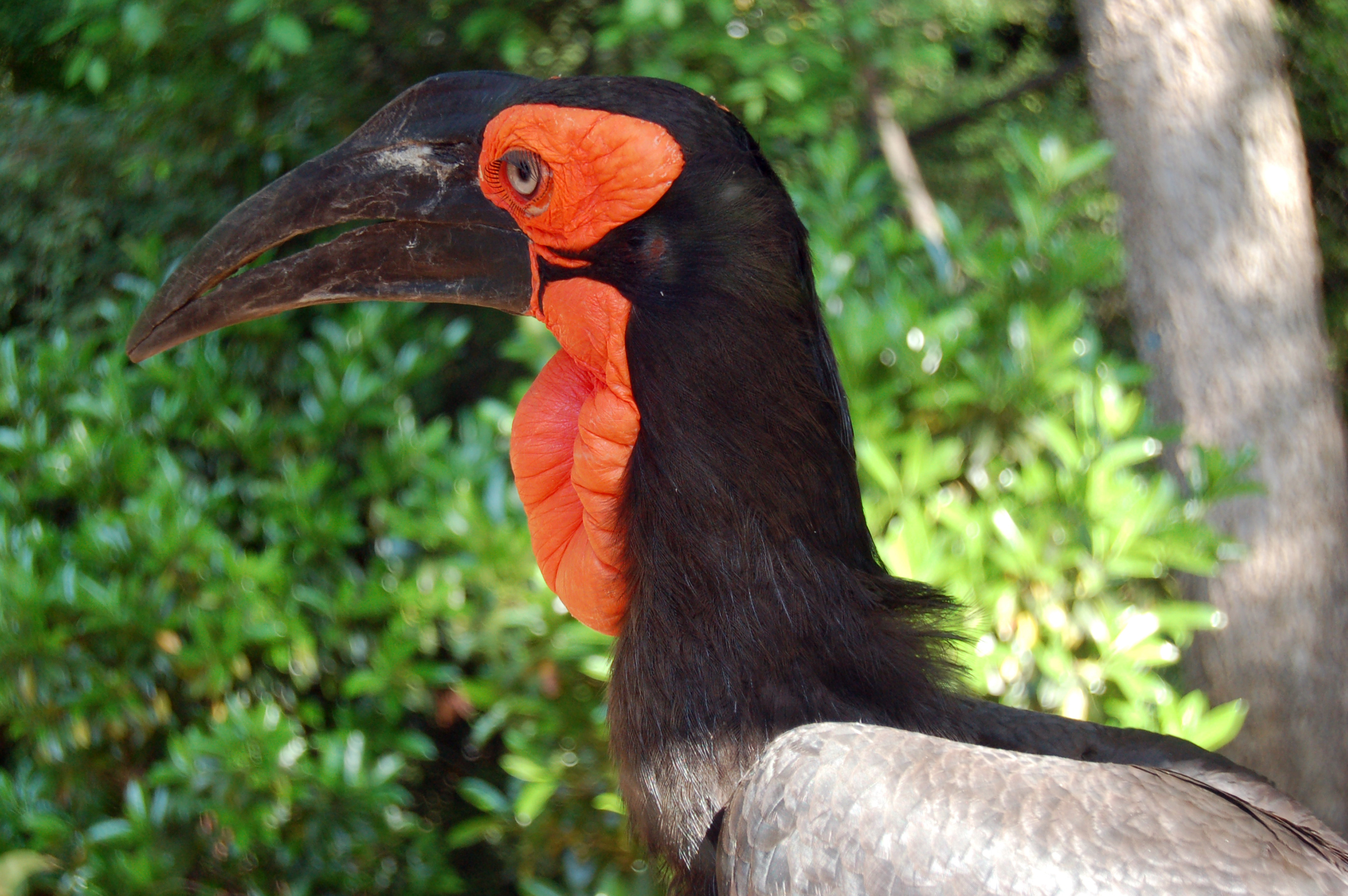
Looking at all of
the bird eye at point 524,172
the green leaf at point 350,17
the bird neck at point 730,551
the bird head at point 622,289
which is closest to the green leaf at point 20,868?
the bird head at point 622,289

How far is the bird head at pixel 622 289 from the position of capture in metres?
1.25

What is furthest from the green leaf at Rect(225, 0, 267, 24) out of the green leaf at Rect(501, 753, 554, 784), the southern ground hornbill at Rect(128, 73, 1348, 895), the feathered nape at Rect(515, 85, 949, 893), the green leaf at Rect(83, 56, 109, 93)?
the green leaf at Rect(501, 753, 554, 784)

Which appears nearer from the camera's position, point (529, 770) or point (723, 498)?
point (723, 498)

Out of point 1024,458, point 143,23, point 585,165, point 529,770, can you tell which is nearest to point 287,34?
point 143,23

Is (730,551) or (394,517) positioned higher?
(730,551)

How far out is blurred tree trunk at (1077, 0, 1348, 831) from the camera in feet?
10.1

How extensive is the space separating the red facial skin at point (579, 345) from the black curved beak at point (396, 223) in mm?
56

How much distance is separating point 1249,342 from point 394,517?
108 inches

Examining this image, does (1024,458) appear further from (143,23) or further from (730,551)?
(143,23)

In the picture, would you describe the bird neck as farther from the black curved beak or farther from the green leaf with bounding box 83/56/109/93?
the green leaf with bounding box 83/56/109/93

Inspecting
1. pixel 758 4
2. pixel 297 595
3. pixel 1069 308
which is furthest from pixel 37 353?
pixel 1069 308

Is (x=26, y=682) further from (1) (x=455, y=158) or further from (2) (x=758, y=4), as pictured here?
(2) (x=758, y=4)

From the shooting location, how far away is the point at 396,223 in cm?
151

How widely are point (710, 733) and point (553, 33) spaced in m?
2.80
